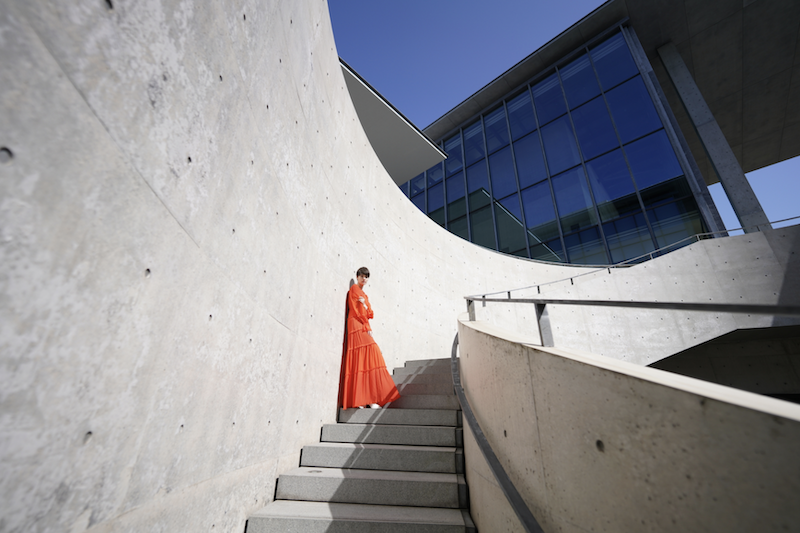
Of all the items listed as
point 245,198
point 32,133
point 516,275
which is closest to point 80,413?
point 32,133

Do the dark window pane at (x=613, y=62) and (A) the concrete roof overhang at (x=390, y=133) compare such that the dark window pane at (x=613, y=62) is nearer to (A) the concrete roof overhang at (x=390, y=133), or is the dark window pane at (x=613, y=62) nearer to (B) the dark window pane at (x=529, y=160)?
(B) the dark window pane at (x=529, y=160)

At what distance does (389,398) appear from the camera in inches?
140

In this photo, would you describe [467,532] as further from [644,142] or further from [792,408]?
[644,142]

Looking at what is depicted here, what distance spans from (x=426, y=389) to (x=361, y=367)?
90cm

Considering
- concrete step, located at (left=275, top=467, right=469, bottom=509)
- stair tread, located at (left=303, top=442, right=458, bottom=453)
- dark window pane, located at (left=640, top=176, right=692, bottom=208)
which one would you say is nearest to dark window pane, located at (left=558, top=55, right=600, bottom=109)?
dark window pane, located at (left=640, top=176, right=692, bottom=208)

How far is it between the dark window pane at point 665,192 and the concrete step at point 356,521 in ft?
38.4

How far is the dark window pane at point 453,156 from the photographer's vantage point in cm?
1570

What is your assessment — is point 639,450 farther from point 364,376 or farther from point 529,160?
point 529,160

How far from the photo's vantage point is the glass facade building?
1032cm

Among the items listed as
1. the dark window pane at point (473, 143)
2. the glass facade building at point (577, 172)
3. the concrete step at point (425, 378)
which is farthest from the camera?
the dark window pane at point (473, 143)

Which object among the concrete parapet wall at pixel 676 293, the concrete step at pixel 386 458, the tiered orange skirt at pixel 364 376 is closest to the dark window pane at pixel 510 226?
the concrete parapet wall at pixel 676 293

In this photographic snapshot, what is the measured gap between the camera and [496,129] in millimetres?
14898

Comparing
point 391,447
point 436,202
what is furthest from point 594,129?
point 391,447

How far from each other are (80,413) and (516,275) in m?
8.57
